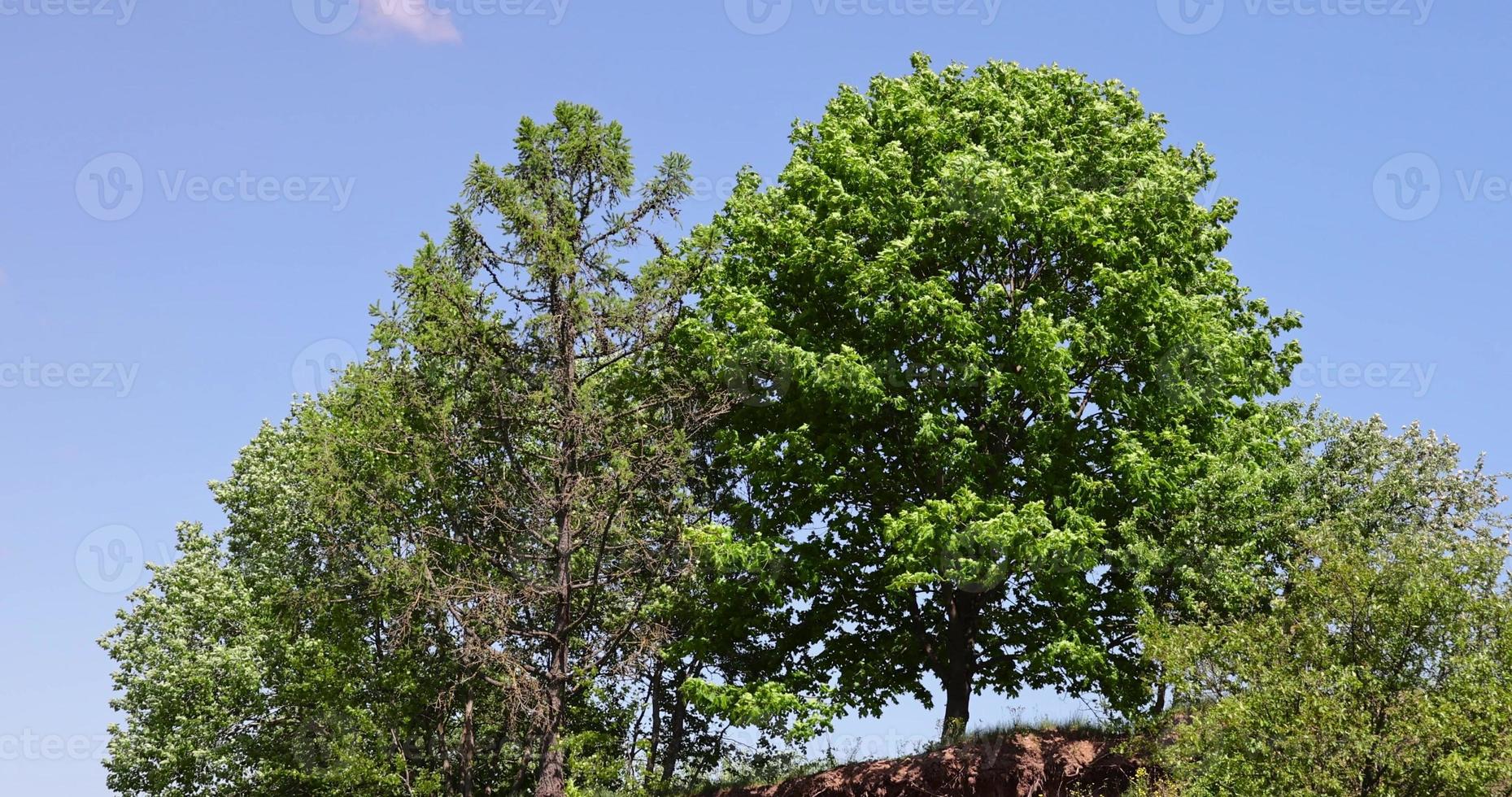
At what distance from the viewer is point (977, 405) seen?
28.5 meters

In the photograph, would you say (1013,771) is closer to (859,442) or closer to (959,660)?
(959,660)

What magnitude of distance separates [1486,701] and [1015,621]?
10.3 metres

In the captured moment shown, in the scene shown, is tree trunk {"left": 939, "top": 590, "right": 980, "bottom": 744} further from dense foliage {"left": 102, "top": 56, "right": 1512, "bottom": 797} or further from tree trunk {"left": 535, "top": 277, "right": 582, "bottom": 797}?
tree trunk {"left": 535, "top": 277, "right": 582, "bottom": 797}

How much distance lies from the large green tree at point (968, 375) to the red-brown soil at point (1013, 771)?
1.51 meters

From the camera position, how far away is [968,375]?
1037 inches

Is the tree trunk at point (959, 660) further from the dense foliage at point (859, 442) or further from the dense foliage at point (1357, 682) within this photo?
the dense foliage at point (1357, 682)

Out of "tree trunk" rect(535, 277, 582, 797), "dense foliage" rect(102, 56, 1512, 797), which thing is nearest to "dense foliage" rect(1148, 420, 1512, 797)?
"dense foliage" rect(102, 56, 1512, 797)

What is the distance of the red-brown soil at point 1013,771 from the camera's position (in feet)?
82.2

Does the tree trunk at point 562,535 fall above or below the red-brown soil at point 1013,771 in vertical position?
above

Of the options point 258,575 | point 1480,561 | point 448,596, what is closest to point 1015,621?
point 1480,561

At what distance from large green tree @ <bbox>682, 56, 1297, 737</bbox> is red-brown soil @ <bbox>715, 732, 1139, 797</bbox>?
4.94 feet

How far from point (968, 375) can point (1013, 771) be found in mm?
7916

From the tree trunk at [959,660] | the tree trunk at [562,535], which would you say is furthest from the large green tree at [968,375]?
the tree trunk at [562,535]

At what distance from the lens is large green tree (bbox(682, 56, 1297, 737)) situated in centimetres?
2636
